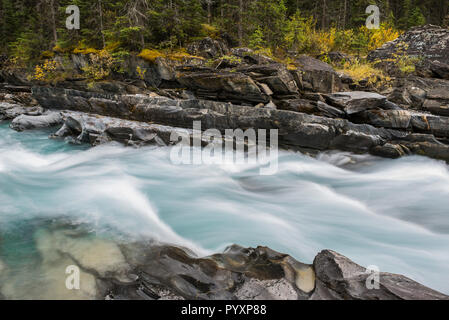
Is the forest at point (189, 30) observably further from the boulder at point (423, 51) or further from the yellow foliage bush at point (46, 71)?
the boulder at point (423, 51)

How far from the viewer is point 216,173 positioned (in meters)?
7.29

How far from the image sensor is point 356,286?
2479 millimetres

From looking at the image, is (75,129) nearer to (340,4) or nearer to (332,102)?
(332,102)

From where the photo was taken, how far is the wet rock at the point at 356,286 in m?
2.39

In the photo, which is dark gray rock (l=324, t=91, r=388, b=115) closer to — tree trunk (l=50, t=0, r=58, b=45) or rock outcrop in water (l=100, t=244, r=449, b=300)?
rock outcrop in water (l=100, t=244, r=449, b=300)

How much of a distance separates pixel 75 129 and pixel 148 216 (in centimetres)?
696

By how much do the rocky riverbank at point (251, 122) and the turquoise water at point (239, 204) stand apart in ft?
2.12

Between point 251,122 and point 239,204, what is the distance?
3.54 meters

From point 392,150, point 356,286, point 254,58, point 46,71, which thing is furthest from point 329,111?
point 46,71

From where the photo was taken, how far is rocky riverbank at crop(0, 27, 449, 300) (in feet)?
8.60

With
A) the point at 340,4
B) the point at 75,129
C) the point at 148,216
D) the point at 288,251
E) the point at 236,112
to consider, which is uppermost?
the point at 340,4

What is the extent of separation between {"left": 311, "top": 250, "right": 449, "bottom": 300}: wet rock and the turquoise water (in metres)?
1.24
